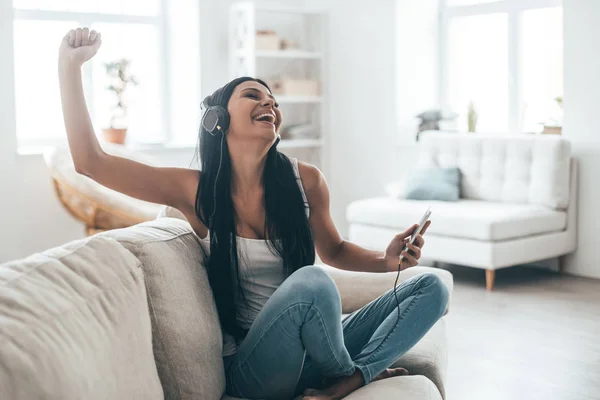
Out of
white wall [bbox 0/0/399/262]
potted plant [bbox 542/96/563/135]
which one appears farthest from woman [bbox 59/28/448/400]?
white wall [bbox 0/0/399/262]

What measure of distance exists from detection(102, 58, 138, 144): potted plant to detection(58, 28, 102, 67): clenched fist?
13.8ft

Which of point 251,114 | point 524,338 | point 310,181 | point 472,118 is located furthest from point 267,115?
point 472,118

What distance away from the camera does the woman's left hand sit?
221 centimetres

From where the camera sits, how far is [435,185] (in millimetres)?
5695

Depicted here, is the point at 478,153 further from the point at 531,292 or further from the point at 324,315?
the point at 324,315

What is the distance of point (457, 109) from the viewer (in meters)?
6.51

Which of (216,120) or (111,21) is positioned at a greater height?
(111,21)

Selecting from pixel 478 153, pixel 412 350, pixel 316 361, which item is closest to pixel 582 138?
pixel 478 153

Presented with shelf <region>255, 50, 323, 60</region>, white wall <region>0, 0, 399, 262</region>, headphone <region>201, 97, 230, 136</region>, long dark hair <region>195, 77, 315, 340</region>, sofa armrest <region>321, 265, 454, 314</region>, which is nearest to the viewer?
long dark hair <region>195, 77, 315, 340</region>

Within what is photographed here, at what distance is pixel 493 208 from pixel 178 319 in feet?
12.3

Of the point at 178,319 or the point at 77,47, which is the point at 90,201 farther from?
the point at 178,319

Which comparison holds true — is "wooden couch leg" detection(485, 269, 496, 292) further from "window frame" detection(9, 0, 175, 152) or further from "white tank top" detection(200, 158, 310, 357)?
"white tank top" detection(200, 158, 310, 357)

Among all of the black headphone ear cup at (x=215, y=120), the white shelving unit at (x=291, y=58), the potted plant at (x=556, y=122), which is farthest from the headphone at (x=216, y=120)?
the white shelving unit at (x=291, y=58)

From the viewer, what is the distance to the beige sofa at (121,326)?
1271mm
